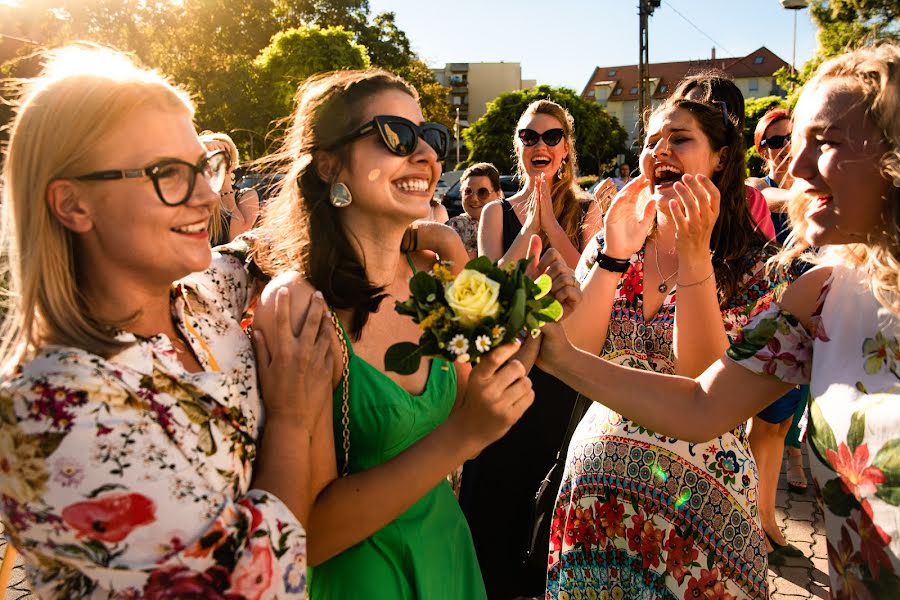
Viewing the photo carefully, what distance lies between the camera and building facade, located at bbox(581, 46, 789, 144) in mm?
76438

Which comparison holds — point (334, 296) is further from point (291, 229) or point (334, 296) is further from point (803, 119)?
point (803, 119)

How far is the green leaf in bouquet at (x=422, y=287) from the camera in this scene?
1628 mm

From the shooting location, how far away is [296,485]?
4.92ft

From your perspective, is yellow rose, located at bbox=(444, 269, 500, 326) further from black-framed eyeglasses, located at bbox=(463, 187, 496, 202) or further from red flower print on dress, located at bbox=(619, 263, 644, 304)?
black-framed eyeglasses, located at bbox=(463, 187, 496, 202)

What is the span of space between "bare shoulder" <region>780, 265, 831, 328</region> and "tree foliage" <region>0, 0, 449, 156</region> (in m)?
24.1

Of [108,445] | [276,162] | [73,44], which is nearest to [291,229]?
[276,162]

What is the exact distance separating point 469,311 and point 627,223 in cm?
127

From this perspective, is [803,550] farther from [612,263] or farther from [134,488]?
[134,488]

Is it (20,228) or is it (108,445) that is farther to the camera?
(20,228)

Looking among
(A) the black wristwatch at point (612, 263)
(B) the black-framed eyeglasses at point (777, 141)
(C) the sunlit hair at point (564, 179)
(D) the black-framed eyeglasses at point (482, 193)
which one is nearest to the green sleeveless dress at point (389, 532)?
(A) the black wristwatch at point (612, 263)

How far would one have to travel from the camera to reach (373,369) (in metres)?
1.89

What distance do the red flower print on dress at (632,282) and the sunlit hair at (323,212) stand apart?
1.03 metres

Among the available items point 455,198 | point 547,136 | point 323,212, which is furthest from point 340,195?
point 455,198

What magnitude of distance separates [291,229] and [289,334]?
0.54 metres
